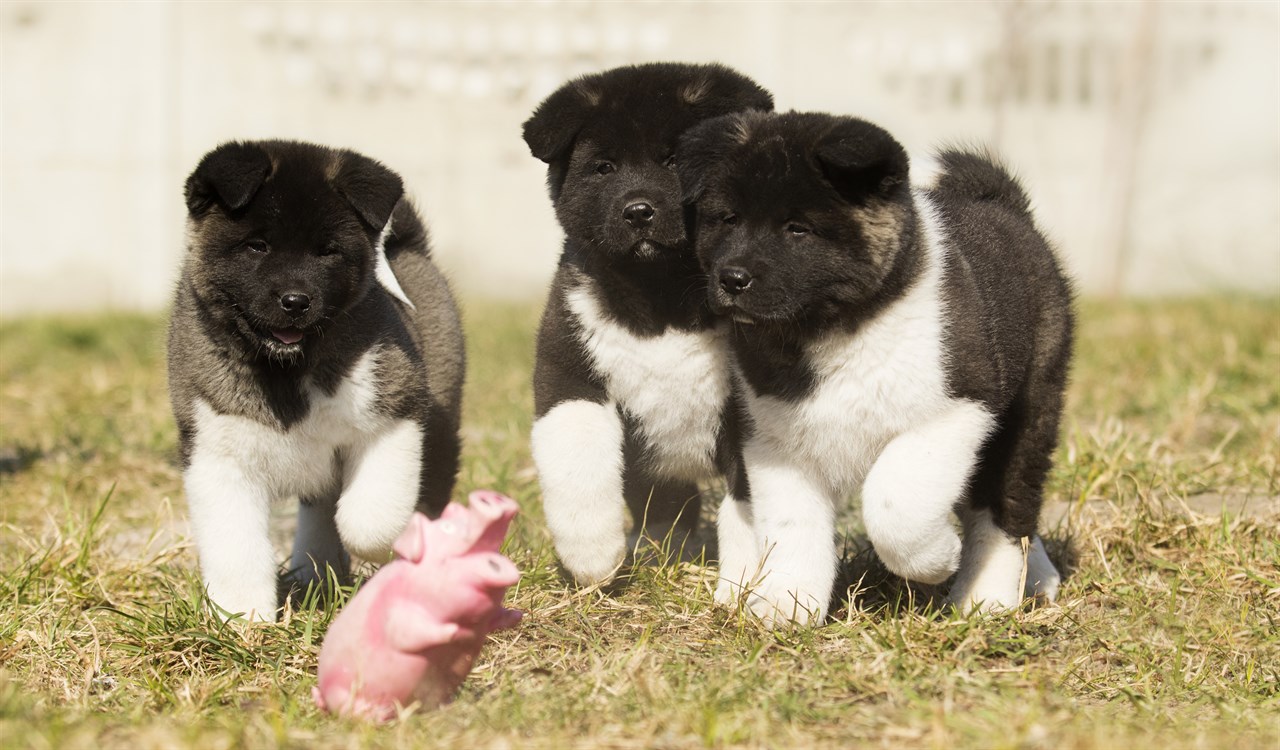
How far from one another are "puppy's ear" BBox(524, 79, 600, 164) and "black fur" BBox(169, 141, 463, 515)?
449mm

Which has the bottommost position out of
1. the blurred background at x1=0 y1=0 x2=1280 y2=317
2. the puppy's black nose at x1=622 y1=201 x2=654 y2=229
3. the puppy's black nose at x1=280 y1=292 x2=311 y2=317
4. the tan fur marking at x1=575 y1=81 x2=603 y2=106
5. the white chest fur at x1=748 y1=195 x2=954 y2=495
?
the blurred background at x1=0 y1=0 x2=1280 y2=317

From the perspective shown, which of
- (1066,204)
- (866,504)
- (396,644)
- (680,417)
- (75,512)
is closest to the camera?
(396,644)

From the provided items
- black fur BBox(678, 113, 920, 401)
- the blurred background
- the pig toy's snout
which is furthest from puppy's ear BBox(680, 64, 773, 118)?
the blurred background

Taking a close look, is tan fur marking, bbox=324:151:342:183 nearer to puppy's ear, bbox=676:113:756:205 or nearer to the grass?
puppy's ear, bbox=676:113:756:205

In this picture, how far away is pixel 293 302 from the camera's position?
419 centimetres

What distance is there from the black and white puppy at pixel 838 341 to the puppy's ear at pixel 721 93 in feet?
1.04

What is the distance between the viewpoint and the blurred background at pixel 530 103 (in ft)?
42.3

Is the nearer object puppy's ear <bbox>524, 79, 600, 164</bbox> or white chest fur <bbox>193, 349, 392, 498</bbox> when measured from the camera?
white chest fur <bbox>193, 349, 392, 498</bbox>

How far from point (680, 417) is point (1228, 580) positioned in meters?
1.82

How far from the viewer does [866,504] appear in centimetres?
406

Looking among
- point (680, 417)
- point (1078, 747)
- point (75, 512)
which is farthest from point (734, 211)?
point (75, 512)

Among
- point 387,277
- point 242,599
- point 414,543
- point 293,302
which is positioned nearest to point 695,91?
point 387,277

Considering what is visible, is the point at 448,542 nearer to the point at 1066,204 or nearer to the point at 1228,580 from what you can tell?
the point at 1228,580

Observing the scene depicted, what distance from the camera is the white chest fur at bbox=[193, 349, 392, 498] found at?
173 inches
